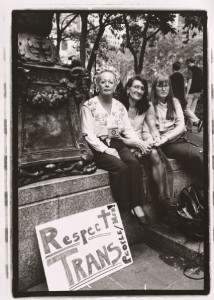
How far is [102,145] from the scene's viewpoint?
3.41 metres

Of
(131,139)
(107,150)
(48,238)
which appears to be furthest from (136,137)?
(48,238)

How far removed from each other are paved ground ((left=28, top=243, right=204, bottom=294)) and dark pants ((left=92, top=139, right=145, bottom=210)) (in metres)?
0.65

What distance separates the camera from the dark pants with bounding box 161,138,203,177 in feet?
11.6

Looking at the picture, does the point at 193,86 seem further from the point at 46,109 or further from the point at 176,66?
the point at 46,109

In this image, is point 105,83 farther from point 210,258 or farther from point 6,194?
point 210,258

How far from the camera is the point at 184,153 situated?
3.69 metres

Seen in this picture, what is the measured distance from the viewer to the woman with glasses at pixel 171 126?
3.58 meters

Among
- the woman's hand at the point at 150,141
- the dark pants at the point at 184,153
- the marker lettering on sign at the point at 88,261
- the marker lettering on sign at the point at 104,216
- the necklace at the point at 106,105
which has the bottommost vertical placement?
the marker lettering on sign at the point at 88,261

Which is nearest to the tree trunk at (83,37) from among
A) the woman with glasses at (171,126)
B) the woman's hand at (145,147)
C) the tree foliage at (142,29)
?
the tree foliage at (142,29)

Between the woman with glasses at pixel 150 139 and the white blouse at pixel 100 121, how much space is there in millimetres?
89

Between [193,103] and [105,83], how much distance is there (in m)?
1.00

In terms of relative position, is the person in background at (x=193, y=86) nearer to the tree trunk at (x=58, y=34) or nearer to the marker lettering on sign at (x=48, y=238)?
the tree trunk at (x=58, y=34)

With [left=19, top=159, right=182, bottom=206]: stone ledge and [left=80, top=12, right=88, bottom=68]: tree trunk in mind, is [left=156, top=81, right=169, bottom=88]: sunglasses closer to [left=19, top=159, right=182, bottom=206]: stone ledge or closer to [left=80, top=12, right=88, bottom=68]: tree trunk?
[left=80, top=12, right=88, bottom=68]: tree trunk

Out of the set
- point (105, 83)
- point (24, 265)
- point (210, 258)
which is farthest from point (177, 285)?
point (105, 83)
